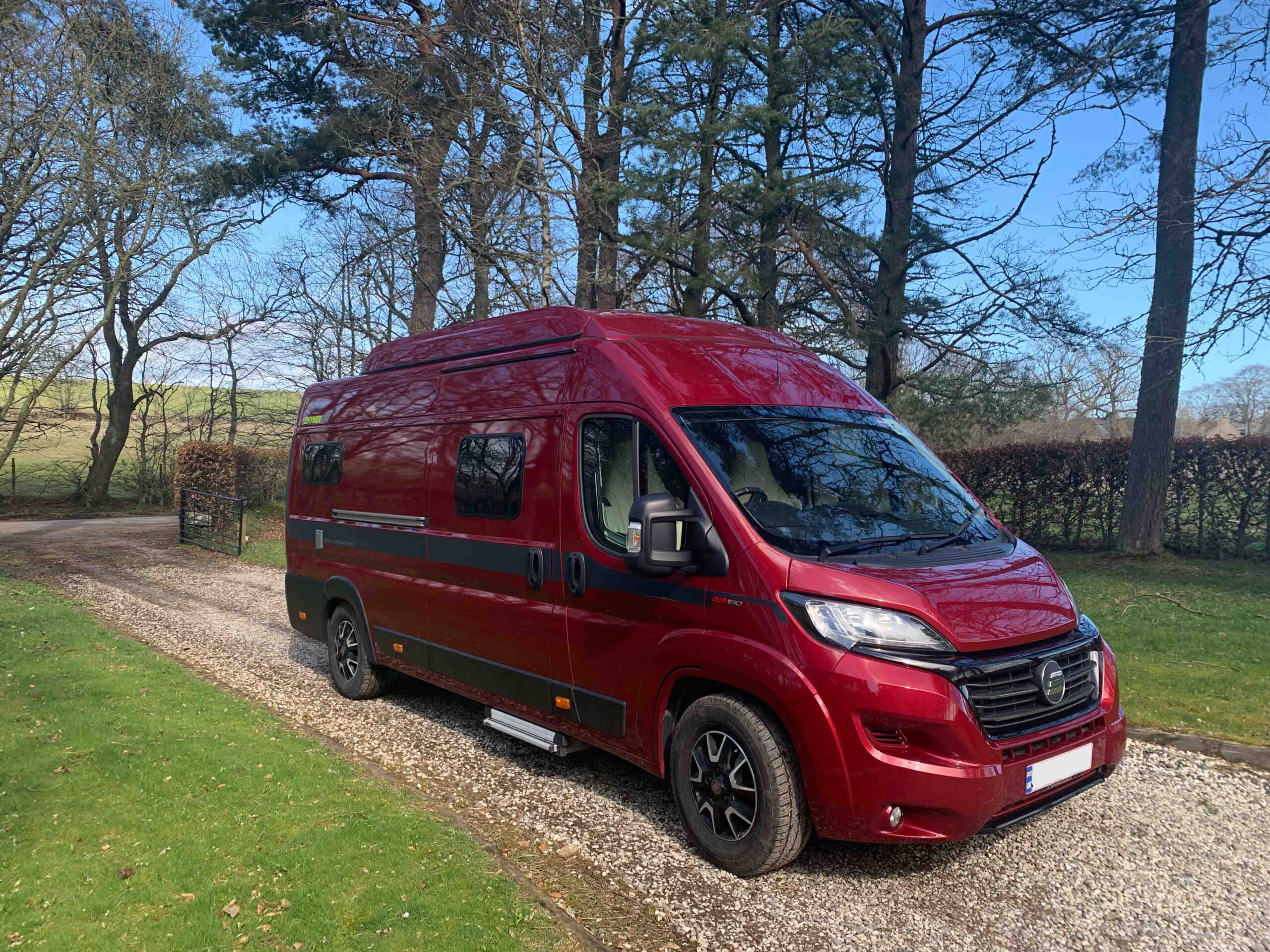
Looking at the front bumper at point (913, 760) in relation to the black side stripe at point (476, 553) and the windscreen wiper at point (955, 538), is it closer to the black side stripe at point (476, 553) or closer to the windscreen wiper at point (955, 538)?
the black side stripe at point (476, 553)

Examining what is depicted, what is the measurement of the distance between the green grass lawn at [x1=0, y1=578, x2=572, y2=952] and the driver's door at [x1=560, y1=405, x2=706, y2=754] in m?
1.00

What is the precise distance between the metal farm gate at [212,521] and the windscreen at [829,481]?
1481 cm

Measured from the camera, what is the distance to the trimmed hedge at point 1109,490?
41.6ft

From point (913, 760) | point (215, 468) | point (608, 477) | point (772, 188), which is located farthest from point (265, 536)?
point (913, 760)

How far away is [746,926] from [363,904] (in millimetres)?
1584

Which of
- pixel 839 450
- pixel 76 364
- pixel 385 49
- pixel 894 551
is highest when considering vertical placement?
pixel 385 49

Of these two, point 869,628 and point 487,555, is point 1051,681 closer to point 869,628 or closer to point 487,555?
point 869,628

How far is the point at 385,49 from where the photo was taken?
1476cm

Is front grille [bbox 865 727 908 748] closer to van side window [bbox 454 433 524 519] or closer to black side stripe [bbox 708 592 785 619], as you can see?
black side stripe [bbox 708 592 785 619]

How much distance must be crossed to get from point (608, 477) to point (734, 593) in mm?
1122

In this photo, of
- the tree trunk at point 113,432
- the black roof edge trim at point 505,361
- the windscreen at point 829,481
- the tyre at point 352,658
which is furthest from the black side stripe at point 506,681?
the tree trunk at point 113,432

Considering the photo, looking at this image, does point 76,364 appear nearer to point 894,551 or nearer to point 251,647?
point 251,647

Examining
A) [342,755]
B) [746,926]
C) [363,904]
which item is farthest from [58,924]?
[746,926]

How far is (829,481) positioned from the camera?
439 cm
